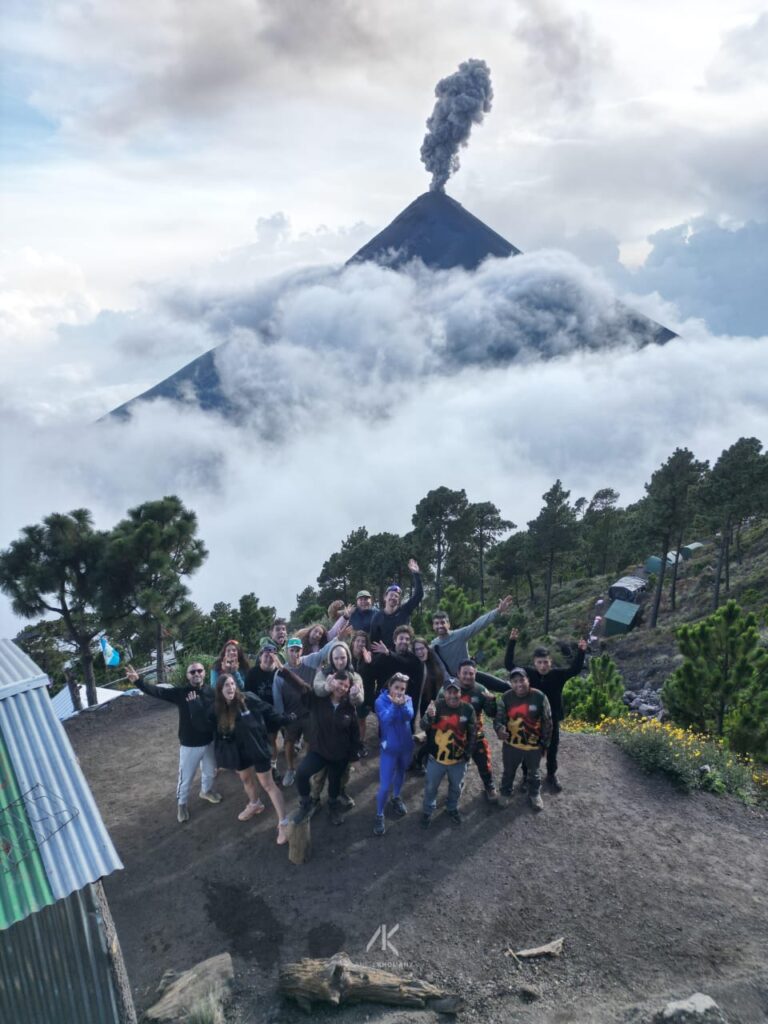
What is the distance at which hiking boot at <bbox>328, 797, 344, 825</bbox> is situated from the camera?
7.54m

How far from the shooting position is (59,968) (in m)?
5.00

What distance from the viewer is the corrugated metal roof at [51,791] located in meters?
4.69

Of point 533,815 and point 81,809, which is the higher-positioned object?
point 81,809

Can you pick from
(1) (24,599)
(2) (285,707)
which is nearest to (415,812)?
(2) (285,707)

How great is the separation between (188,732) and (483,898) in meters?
3.96

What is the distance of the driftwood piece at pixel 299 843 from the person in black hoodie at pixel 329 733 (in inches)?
3.8

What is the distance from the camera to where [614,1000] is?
525cm

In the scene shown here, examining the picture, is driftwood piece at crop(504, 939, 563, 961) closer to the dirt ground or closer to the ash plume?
the dirt ground

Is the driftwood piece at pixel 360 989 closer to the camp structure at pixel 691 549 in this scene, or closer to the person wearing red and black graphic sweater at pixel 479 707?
the person wearing red and black graphic sweater at pixel 479 707

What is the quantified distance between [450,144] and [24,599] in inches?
8507

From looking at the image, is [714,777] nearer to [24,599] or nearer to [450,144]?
[24,599]

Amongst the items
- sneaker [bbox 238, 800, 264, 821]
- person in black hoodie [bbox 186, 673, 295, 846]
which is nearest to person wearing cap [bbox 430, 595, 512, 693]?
person in black hoodie [bbox 186, 673, 295, 846]

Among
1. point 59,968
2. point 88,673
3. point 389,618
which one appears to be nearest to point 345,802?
point 389,618

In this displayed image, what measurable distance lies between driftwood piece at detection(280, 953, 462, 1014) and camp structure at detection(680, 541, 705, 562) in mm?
57546
